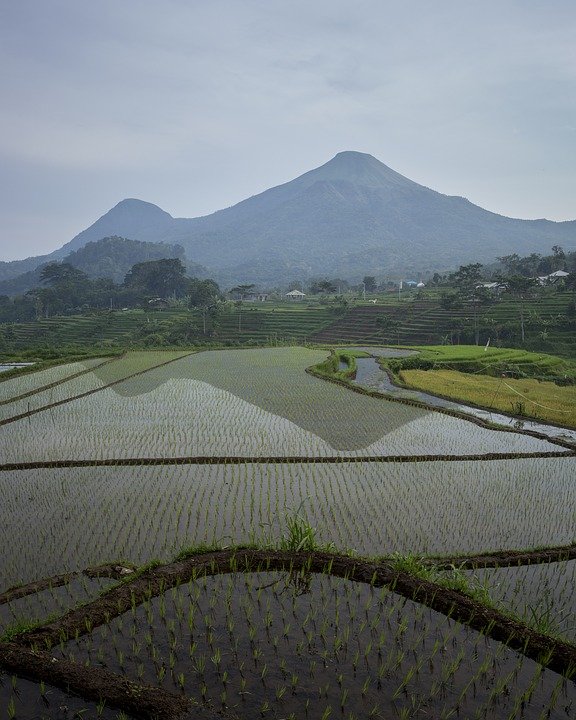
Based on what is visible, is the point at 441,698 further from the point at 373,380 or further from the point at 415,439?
the point at 373,380

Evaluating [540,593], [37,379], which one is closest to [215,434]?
[540,593]

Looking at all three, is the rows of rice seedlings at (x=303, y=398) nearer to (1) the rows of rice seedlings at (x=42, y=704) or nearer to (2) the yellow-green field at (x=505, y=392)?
(2) the yellow-green field at (x=505, y=392)

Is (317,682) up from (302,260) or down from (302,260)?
down

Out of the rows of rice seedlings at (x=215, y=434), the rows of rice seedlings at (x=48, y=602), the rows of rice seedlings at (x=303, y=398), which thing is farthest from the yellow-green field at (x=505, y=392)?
the rows of rice seedlings at (x=48, y=602)

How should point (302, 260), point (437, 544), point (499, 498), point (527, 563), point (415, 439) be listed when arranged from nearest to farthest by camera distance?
point (527, 563) → point (437, 544) → point (499, 498) → point (415, 439) → point (302, 260)

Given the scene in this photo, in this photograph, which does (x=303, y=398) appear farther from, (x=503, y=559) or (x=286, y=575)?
(x=286, y=575)

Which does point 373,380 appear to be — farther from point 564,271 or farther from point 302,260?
point 302,260

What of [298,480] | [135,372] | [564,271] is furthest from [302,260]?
[298,480]

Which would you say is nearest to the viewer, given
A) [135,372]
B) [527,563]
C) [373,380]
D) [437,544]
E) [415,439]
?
[527,563]

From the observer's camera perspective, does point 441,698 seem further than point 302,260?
No
